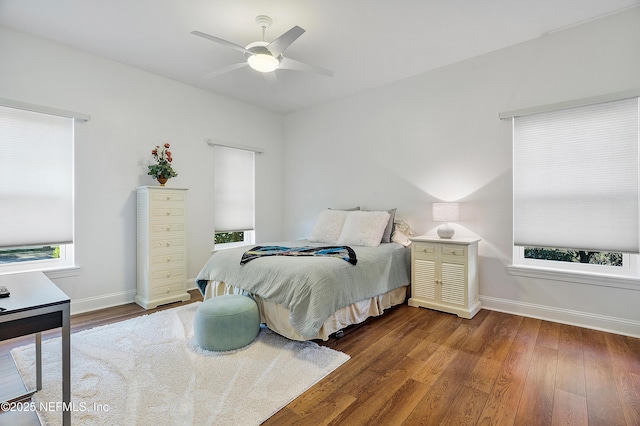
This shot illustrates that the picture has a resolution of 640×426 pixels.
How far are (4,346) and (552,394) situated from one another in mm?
3986

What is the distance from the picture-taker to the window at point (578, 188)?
2.64 meters

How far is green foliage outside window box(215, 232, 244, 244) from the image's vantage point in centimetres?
473

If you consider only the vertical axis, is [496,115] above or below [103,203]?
above

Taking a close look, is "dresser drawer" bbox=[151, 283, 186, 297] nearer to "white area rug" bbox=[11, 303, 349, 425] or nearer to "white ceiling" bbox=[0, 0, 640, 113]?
"white area rug" bbox=[11, 303, 349, 425]

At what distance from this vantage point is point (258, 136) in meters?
5.07

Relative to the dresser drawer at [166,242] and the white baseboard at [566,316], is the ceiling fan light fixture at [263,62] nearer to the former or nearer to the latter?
the dresser drawer at [166,242]

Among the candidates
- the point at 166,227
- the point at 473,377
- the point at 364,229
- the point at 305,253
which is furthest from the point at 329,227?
the point at 473,377

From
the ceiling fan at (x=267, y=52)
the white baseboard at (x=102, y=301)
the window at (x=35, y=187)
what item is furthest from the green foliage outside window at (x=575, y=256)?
the window at (x=35, y=187)

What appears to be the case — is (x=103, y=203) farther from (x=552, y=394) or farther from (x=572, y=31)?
(x=572, y=31)

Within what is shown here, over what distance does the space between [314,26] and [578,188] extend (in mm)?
2905

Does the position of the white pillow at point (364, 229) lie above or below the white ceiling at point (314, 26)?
below

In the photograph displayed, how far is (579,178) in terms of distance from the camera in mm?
2832

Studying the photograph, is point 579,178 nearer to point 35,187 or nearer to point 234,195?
point 234,195

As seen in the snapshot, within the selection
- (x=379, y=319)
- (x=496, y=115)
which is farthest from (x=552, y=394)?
(x=496, y=115)
